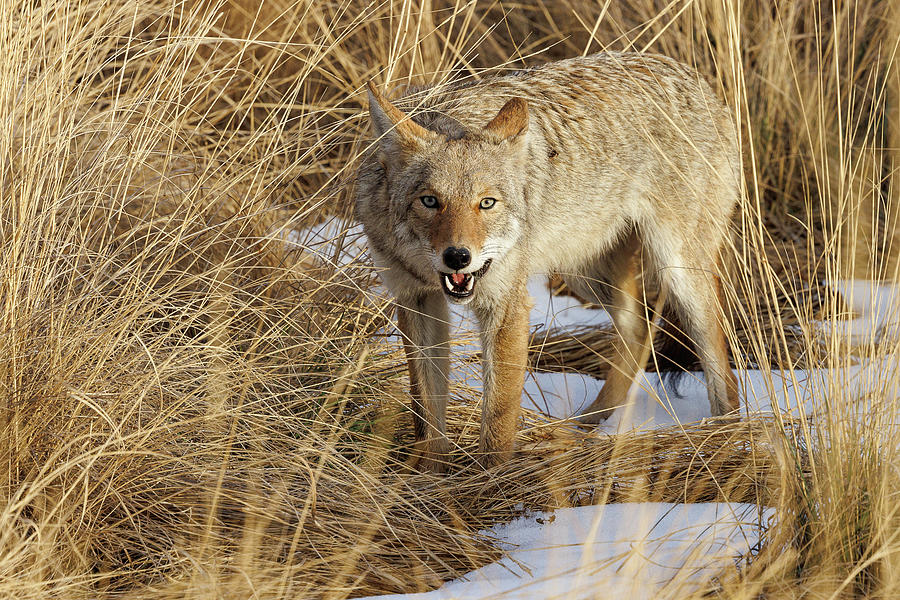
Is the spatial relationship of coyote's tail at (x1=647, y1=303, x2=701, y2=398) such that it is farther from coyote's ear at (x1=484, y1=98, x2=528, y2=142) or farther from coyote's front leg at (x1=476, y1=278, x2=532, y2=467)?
coyote's ear at (x1=484, y1=98, x2=528, y2=142)

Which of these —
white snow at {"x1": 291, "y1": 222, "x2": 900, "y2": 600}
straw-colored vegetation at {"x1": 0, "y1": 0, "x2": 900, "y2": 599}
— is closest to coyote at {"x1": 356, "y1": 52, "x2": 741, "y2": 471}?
straw-colored vegetation at {"x1": 0, "y1": 0, "x2": 900, "y2": 599}

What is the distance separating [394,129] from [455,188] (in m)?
0.37

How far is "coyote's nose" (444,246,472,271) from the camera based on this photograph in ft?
11.7

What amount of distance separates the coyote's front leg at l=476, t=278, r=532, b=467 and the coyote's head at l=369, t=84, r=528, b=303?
0.96ft

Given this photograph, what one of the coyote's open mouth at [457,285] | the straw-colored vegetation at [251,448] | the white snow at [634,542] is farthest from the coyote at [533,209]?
the white snow at [634,542]

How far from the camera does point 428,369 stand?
415 centimetres

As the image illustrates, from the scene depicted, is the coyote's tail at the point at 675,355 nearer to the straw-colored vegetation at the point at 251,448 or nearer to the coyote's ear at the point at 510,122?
the straw-colored vegetation at the point at 251,448

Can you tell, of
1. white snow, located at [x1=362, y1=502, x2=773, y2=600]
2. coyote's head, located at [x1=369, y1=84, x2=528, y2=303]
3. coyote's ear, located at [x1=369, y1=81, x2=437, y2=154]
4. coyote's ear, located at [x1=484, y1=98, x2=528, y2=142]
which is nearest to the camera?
white snow, located at [x1=362, y1=502, x2=773, y2=600]

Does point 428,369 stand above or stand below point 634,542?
above

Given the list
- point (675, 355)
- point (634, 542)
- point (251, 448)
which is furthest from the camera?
point (675, 355)

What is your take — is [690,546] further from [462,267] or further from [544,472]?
[462,267]

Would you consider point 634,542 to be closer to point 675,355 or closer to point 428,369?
point 428,369

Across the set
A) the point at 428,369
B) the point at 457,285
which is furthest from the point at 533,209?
the point at 428,369

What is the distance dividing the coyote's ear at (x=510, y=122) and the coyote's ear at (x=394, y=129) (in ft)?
0.84
